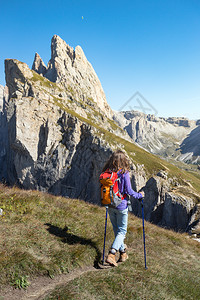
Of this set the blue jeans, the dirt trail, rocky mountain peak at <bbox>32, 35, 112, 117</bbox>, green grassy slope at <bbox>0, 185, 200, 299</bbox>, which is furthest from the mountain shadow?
rocky mountain peak at <bbox>32, 35, 112, 117</bbox>

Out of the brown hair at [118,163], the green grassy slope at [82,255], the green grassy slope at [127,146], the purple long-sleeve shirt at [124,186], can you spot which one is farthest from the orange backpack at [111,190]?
the green grassy slope at [127,146]

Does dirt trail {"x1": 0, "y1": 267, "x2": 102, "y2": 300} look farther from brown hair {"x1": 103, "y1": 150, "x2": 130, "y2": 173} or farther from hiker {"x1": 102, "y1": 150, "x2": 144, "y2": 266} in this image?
brown hair {"x1": 103, "y1": 150, "x2": 130, "y2": 173}

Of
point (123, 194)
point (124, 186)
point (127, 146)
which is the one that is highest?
point (127, 146)

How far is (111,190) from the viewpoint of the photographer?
545cm

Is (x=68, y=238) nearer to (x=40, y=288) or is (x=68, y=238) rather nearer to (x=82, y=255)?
(x=82, y=255)

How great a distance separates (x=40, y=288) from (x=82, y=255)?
5.41 feet

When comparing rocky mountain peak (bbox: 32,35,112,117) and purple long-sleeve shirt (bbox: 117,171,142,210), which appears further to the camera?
rocky mountain peak (bbox: 32,35,112,117)

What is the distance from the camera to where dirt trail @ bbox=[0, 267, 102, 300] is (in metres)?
4.00

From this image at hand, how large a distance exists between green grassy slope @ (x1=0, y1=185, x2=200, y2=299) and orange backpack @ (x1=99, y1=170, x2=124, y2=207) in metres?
2.01

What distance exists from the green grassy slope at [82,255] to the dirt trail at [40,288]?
144mm

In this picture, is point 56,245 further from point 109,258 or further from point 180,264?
point 180,264

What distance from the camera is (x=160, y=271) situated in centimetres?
556

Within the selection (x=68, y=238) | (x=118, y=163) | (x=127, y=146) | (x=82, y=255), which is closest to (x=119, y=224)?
(x=82, y=255)

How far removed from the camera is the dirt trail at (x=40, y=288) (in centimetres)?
400
